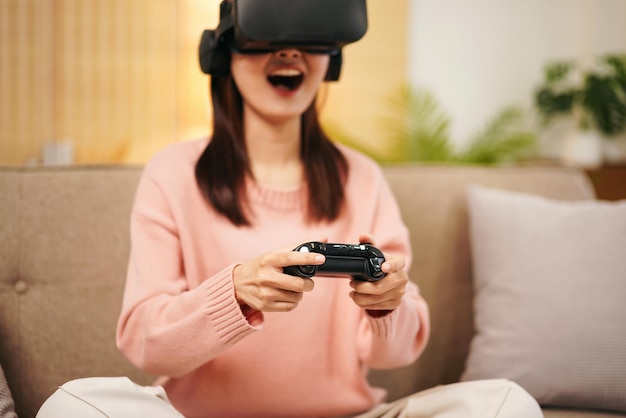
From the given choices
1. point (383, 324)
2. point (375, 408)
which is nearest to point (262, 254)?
point (383, 324)

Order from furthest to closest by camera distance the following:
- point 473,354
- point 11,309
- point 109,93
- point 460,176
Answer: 1. point 109,93
2. point 460,176
3. point 473,354
4. point 11,309

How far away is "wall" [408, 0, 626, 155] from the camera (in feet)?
11.4

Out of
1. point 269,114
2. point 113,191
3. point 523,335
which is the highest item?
point 269,114

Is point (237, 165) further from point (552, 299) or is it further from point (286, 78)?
point (552, 299)

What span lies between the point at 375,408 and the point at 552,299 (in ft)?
1.42

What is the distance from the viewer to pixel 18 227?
4.27 feet

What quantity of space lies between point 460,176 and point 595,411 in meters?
0.58

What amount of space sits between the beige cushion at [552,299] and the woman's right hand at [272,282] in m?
0.60

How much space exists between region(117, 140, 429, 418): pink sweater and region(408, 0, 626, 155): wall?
2.38 meters

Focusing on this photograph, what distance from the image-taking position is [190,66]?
313 cm

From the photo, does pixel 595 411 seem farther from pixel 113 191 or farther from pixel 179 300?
pixel 113 191

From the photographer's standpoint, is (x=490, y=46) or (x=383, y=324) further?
(x=490, y=46)

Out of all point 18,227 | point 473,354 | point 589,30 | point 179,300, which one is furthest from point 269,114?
point 589,30

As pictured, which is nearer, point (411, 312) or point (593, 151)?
point (411, 312)
